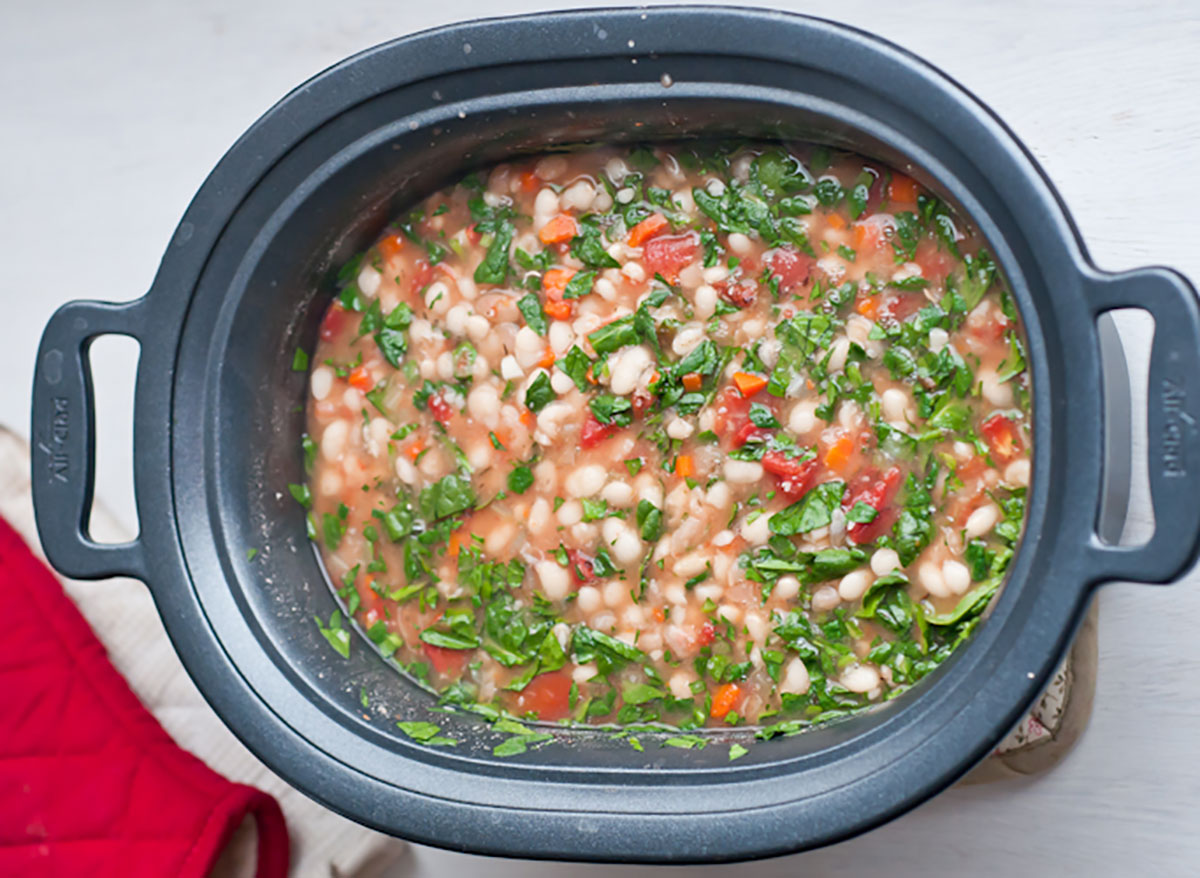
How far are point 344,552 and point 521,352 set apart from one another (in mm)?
431

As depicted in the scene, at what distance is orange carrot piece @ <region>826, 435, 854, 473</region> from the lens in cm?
146

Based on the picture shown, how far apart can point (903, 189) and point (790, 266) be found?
0.59 ft

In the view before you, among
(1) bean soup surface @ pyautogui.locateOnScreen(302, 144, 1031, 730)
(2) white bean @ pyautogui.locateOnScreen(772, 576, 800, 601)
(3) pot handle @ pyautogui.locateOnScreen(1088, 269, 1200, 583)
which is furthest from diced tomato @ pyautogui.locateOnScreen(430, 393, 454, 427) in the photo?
(3) pot handle @ pyautogui.locateOnScreen(1088, 269, 1200, 583)

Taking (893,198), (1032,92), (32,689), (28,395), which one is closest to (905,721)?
(893,198)

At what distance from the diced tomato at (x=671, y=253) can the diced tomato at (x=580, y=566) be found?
0.42 m

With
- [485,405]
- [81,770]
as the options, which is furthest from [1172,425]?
[81,770]

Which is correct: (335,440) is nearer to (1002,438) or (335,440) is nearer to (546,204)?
(546,204)

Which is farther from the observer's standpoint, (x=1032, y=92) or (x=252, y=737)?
(x=1032, y=92)

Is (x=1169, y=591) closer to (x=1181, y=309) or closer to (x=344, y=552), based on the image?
(x=1181, y=309)

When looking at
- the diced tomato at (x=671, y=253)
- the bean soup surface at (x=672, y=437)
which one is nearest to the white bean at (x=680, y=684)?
the bean soup surface at (x=672, y=437)

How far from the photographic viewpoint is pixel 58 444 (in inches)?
54.4

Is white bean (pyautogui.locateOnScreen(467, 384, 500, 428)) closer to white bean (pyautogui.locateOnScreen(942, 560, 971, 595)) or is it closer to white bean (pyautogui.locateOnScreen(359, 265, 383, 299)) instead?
white bean (pyautogui.locateOnScreen(359, 265, 383, 299))

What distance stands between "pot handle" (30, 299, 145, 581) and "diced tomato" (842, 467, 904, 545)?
998 millimetres

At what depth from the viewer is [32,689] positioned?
1.80 m
